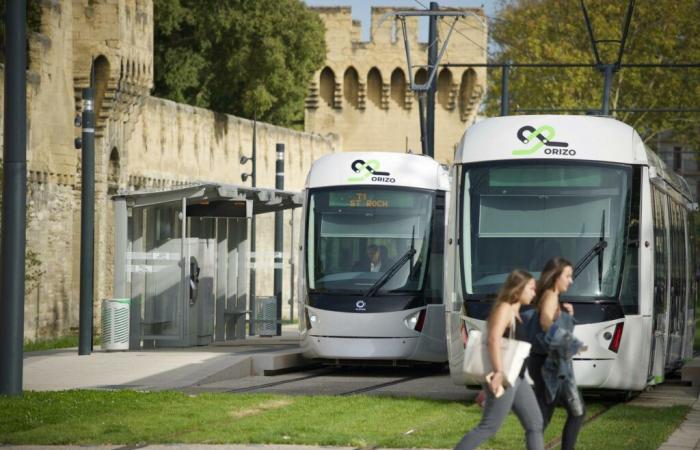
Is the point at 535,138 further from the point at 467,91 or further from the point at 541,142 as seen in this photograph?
the point at 467,91

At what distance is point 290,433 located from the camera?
13.7 meters

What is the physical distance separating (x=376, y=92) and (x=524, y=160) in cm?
5812

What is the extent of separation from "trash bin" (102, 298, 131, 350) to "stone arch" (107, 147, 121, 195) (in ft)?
45.5

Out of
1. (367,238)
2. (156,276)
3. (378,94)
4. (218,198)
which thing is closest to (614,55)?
(378,94)

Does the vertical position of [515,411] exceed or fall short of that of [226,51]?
it falls short

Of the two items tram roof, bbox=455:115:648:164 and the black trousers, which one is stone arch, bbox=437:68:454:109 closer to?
tram roof, bbox=455:115:648:164

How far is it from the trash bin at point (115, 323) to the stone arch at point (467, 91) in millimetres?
51517

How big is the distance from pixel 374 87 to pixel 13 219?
196ft

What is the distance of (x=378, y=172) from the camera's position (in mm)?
23047

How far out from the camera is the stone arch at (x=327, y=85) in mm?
75188

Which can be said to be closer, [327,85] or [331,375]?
[331,375]

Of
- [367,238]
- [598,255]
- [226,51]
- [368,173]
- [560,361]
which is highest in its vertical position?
[226,51]

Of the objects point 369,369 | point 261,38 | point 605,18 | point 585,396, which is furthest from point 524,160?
point 605,18

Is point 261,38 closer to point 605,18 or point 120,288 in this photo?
point 605,18
